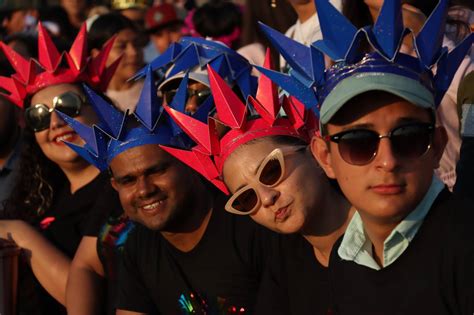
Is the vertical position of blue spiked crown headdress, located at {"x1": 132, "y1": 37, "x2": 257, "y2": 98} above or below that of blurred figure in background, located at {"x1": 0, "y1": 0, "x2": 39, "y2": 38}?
below

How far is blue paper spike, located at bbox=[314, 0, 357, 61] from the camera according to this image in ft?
9.93

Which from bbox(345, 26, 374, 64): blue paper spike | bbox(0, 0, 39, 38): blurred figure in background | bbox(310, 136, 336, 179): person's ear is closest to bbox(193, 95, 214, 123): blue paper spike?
bbox(310, 136, 336, 179): person's ear

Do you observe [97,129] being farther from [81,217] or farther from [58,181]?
[58,181]

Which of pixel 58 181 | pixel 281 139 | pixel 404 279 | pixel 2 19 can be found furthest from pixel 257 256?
pixel 2 19

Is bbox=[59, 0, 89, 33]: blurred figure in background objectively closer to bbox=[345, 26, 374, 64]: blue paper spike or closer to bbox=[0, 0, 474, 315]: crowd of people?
bbox=[0, 0, 474, 315]: crowd of people

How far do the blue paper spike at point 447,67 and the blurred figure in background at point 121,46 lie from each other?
4.25 m

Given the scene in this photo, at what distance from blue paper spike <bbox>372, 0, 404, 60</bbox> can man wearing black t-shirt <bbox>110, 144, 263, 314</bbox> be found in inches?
60.1

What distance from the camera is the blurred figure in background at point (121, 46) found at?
23.8ft

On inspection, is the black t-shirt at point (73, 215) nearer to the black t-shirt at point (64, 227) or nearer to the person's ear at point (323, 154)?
the black t-shirt at point (64, 227)

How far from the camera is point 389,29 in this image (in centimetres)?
291

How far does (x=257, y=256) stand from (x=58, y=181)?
2.09m

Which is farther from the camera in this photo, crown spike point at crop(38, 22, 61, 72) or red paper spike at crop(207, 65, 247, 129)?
crown spike point at crop(38, 22, 61, 72)

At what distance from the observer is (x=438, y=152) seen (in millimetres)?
2904

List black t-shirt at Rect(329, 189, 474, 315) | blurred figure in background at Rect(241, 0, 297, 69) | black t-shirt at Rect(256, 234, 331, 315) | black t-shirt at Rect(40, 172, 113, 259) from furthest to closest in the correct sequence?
blurred figure in background at Rect(241, 0, 297, 69) < black t-shirt at Rect(40, 172, 113, 259) < black t-shirt at Rect(256, 234, 331, 315) < black t-shirt at Rect(329, 189, 474, 315)
